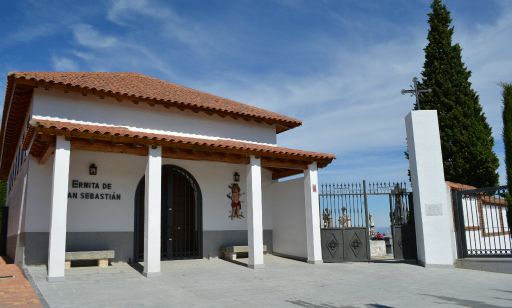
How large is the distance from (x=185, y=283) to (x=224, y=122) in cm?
631

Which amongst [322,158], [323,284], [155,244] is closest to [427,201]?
[322,158]

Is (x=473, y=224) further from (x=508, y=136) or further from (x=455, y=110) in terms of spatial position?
(x=455, y=110)

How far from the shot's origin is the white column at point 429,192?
11.2 meters

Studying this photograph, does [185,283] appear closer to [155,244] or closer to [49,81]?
[155,244]

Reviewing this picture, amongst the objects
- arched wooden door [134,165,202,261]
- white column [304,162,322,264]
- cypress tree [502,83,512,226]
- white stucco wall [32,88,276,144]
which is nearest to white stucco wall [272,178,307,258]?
white column [304,162,322,264]

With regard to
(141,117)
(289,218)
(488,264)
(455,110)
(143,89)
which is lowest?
(488,264)

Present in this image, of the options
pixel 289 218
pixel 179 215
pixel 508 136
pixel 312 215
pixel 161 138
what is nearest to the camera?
pixel 508 136

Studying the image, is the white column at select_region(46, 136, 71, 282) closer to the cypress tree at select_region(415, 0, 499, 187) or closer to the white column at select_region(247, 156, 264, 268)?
the white column at select_region(247, 156, 264, 268)

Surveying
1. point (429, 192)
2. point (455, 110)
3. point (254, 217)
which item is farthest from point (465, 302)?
point (455, 110)

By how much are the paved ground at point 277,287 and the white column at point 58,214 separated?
331 millimetres

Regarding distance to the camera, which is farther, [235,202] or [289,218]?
[289,218]

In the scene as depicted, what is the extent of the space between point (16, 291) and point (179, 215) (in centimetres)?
555

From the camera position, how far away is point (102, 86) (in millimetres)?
→ 11312

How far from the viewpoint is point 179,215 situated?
1241cm
